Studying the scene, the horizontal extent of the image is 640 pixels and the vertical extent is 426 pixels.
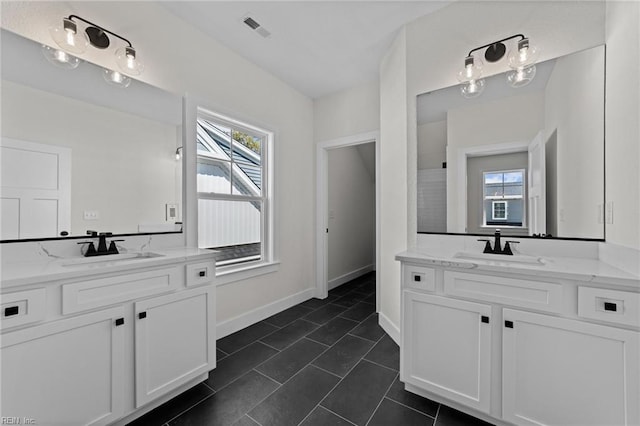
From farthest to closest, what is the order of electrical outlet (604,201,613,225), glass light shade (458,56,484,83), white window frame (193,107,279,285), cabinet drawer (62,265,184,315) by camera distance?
white window frame (193,107,279,285) → glass light shade (458,56,484,83) → electrical outlet (604,201,613,225) → cabinet drawer (62,265,184,315)

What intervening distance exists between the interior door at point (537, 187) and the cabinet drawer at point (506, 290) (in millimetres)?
634

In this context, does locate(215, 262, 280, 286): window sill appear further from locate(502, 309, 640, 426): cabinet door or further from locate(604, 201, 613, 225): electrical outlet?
locate(604, 201, 613, 225): electrical outlet

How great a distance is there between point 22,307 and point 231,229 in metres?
1.68

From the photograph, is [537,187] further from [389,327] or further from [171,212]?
[171,212]

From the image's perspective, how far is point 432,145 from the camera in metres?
2.16

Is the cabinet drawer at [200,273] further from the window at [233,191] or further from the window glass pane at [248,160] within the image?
the window glass pane at [248,160]

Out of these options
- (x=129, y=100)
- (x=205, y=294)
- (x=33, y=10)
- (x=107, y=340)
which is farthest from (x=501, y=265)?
(x=33, y=10)

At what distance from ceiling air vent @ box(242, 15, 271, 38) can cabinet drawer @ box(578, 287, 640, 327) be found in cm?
280

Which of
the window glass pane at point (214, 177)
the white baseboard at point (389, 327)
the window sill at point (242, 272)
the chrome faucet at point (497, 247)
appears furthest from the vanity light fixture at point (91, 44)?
the white baseboard at point (389, 327)

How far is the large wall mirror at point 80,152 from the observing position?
54.7 inches

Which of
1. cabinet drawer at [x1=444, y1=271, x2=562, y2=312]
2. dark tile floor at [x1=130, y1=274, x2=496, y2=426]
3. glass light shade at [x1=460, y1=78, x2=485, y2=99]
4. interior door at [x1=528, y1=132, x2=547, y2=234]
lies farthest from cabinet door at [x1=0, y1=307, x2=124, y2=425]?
glass light shade at [x1=460, y1=78, x2=485, y2=99]

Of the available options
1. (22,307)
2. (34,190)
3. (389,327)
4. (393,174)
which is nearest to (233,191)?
(34,190)

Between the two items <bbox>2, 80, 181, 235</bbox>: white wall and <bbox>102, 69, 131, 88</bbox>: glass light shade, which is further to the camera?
<bbox>102, 69, 131, 88</bbox>: glass light shade

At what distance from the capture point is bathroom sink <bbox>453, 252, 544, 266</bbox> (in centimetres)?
155
